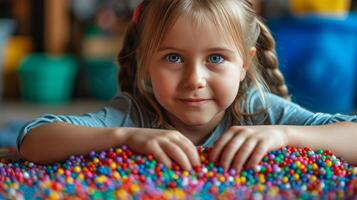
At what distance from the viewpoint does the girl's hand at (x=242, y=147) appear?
0.86 meters

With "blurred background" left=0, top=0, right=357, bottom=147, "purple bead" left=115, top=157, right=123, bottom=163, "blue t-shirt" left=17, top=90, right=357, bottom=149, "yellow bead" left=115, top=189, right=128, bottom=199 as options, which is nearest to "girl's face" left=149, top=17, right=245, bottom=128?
"blue t-shirt" left=17, top=90, right=357, bottom=149

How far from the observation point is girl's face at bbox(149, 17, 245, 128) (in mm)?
992

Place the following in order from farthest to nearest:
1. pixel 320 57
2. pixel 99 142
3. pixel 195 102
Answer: pixel 320 57, pixel 195 102, pixel 99 142

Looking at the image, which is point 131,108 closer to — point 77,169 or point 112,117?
point 112,117

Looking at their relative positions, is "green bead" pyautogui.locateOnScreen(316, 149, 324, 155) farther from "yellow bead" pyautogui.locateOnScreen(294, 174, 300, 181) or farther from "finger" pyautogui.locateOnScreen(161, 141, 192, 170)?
"finger" pyautogui.locateOnScreen(161, 141, 192, 170)

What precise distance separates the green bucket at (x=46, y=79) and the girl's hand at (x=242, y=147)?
8.67 ft

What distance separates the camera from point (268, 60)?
125 cm

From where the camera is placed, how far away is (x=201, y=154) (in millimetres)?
889

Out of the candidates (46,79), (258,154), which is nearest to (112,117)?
(258,154)

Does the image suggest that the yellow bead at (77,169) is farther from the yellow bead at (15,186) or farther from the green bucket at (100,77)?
the green bucket at (100,77)

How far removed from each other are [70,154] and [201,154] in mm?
230

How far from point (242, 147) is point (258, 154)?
0.09 ft

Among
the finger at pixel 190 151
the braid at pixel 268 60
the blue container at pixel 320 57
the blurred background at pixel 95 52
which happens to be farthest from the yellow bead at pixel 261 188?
the blue container at pixel 320 57

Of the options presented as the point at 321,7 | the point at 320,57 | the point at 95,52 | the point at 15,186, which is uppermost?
the point at 15,186
